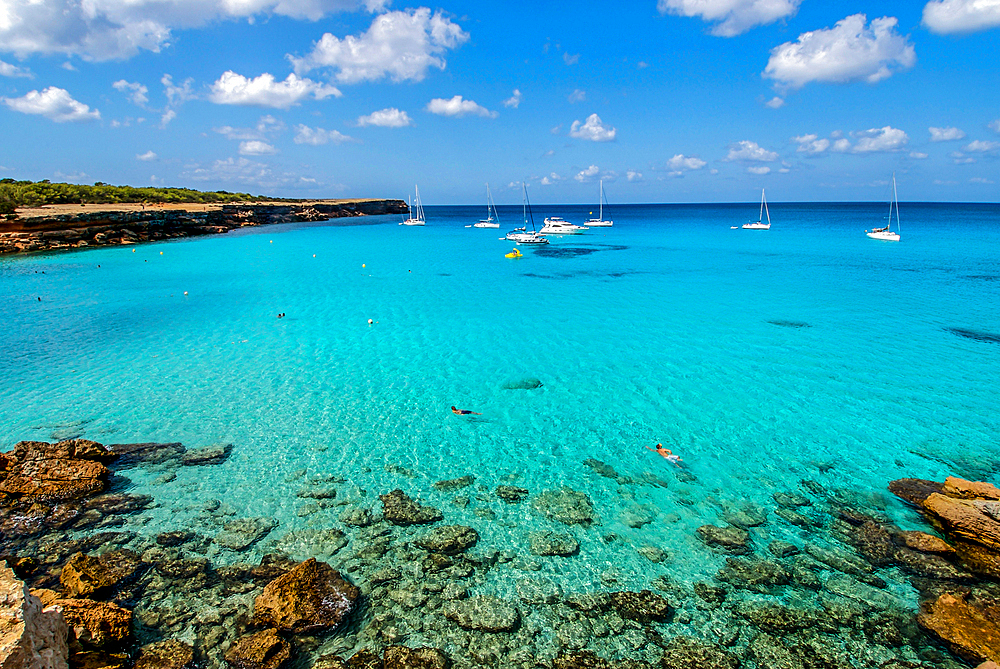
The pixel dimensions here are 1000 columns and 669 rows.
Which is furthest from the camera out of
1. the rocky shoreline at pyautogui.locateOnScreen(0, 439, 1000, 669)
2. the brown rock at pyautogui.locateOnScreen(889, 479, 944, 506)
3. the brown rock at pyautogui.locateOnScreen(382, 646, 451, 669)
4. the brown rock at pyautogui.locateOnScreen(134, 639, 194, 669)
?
the brown rock at pyautogui.locateOnScreen(889, 479, 944, 506)

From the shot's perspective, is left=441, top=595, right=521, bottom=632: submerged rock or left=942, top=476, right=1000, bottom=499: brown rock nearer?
left=441, top=595, right=521, bottom=632: submerged rock

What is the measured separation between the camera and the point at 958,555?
898cm

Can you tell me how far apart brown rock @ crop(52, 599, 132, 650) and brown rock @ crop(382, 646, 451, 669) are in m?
3.85

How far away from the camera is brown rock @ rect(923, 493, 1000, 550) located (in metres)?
8.96

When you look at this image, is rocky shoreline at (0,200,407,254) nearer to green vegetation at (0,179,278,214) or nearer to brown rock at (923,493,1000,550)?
green vegetation at (0,179,278,214)

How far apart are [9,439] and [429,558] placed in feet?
41.1

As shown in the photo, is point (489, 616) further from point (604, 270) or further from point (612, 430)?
point (604, 270)

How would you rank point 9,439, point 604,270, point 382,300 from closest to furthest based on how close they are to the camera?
point 9,439 → point 382,300 → point 604,270

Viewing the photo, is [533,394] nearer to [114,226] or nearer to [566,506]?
[566,506]

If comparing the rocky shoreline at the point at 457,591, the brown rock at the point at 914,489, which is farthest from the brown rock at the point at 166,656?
the brown rock at the point at 914,489

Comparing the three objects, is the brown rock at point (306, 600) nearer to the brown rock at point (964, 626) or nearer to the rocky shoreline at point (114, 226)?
the brown rock at point (964, 626)

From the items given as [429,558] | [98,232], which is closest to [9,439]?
[429,558]

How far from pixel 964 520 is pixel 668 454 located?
18.8ft

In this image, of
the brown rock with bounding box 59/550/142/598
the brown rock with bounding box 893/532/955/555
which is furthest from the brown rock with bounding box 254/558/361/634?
the brown rock with bounding box 893/532/955/555
